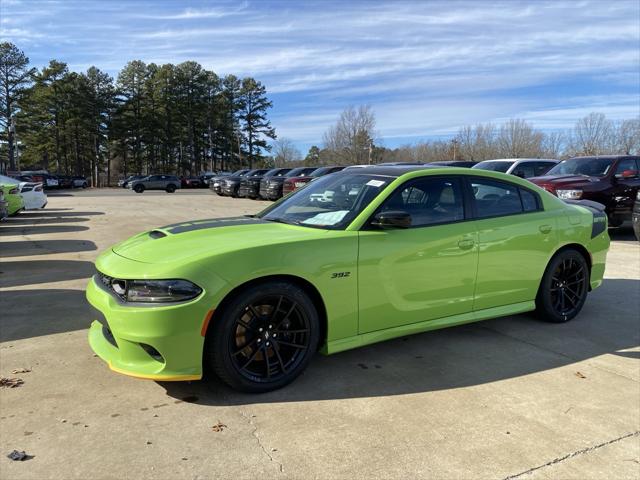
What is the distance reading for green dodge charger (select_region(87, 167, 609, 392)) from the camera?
10.3ft

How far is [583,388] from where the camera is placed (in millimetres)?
3619

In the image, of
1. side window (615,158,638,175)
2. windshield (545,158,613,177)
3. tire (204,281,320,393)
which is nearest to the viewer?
tire (204,281,320,393)

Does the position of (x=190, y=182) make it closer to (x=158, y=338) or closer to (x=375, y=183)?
(x=375, y=183)

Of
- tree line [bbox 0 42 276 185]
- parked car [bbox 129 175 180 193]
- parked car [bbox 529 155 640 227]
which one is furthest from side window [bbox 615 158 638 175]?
tree line [bbox 0 42 276 185]

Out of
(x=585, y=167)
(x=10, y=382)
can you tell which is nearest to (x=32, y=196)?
(x=10, y=382)

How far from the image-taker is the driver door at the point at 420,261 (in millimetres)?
3707

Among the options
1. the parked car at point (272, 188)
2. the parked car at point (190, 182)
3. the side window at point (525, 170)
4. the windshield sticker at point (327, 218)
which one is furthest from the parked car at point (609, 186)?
the parked car at point (190, 182)

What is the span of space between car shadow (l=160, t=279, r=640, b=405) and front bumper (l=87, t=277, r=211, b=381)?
1.15 feet

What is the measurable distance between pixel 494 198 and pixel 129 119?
68.1m

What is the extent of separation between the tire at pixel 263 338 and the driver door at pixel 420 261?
0.48 meters

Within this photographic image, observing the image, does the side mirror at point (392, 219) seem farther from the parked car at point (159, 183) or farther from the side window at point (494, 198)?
the parked car at point (159, 183)

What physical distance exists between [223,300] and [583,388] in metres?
2.70

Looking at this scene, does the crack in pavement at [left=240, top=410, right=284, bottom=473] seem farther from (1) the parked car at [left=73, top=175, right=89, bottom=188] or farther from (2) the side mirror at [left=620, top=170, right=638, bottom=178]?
(1) the parked car at [left=73, top=175, right=89, bottom=188]

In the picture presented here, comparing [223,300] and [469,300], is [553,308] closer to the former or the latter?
[469,300]
